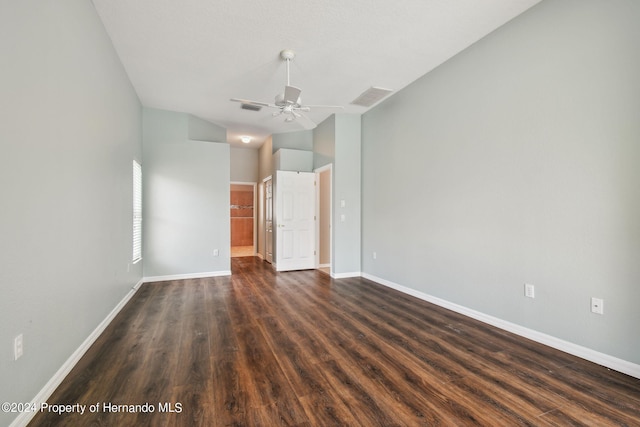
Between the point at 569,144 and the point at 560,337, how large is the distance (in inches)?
67.0

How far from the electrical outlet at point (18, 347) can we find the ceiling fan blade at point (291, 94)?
2.92 meters

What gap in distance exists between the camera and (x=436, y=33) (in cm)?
314

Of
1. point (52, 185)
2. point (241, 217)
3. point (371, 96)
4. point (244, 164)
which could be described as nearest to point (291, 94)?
point (371, 96)

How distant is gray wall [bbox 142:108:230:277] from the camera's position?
5.23m

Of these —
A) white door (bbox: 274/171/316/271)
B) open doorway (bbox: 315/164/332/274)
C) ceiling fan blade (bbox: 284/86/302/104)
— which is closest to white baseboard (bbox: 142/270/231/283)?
white door (bbox: 274/171/316/271)

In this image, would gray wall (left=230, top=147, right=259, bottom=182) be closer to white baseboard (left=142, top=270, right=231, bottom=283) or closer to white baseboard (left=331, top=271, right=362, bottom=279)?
white baseboard (left=142, top=270, right=231, bottom=283)

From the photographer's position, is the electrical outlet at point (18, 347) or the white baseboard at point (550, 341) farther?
the white baseboard at point (550, 341)

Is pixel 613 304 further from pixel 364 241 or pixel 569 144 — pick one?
pixel 364 241

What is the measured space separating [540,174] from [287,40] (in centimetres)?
290

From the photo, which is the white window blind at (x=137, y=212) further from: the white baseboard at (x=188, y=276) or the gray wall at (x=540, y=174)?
the gray wall at (x=540, y=174)

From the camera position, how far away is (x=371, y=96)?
15.4 ft

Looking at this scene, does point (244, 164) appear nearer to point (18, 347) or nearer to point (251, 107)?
point (251, 107)

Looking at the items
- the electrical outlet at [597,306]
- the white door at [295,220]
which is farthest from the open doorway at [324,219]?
the electrical outlet at [597,306]

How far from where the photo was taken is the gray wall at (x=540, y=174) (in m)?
2.25
